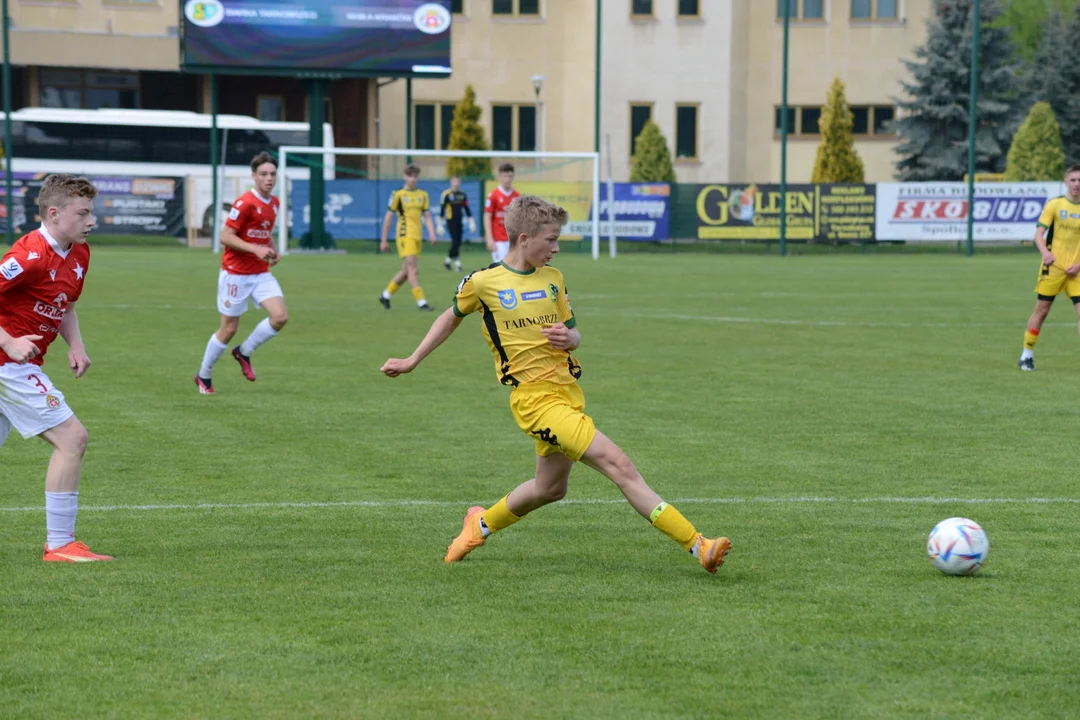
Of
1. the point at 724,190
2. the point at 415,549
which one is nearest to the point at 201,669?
the point at 415,549

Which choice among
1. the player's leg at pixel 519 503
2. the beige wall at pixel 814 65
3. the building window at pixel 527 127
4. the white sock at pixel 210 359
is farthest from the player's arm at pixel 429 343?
the beige wall at pixel 814 65

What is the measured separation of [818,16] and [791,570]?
168 feet

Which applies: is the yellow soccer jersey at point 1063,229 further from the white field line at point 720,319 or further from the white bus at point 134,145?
the white bus at point 134,145

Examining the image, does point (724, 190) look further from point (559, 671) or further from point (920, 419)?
point (559, 671)

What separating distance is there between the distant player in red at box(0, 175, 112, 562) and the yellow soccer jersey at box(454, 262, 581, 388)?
1812 mm

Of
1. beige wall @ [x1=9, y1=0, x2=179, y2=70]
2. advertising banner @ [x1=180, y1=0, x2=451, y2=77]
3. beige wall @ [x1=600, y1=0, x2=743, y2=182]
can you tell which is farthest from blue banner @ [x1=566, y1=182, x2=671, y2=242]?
beige wall @ [x1=9, y1=0, x2=179, y2=70]

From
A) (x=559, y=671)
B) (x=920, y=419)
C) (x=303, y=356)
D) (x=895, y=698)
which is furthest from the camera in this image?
(x=303, y=356)

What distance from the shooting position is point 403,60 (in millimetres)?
40812

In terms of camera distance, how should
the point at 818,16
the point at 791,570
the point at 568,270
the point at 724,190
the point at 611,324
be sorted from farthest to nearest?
the point at 818,16 → the point at 724,190 → the point at 568,270 → the point at 611,324 → the point at 791,570

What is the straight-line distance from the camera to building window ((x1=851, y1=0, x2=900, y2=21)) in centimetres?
5547

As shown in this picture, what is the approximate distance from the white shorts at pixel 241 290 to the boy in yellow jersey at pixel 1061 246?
24.5 ft

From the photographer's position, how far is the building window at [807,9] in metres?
55.1

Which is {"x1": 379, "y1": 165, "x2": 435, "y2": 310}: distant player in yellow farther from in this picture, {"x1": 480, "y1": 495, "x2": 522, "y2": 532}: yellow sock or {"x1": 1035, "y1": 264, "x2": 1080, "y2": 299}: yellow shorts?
{"x1": 480, "y1": 495, "x2": 522, "y2": 532}: yellow sock

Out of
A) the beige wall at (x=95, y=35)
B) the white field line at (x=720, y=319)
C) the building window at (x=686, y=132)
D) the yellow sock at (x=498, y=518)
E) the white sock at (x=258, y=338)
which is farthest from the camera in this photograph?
the building window at (x=686, y=132)
